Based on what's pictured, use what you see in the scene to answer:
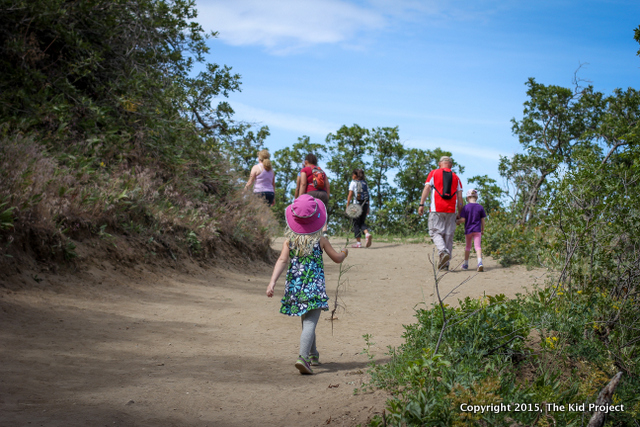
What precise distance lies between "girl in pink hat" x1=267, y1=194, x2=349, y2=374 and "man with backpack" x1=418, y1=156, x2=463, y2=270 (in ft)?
17.8

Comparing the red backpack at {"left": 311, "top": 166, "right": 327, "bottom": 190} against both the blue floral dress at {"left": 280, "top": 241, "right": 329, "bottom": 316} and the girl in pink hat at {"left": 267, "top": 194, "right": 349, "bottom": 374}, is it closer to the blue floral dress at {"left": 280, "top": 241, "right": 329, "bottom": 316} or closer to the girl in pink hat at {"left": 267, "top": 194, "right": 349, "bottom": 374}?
the girl in pink hat at {"left": 267, "top": 194, "right": 349, "bottom": 374}

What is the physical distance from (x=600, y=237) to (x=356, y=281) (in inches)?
215

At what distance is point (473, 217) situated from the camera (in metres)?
10.7

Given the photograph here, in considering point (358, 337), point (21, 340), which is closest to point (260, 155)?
point (358, 337)

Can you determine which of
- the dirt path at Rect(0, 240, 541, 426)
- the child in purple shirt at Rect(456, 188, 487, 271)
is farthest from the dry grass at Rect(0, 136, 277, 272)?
the child in purple shirt at Rect(456, 188, 487, 271)

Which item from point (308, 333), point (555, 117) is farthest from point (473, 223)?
point (555, 117)

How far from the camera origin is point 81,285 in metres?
6.94

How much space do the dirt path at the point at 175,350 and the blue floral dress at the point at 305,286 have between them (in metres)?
0.60

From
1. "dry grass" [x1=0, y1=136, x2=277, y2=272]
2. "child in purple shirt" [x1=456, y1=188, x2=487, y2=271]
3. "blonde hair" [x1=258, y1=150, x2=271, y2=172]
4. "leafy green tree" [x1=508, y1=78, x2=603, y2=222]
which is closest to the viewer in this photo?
"dry grass" [x1=0, y1=136, x2=277, y2=272]

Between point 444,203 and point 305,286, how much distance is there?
19.2 feet

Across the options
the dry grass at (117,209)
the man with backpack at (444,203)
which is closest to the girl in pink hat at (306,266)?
the dry grass at (117,209)

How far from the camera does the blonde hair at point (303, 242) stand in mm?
4945

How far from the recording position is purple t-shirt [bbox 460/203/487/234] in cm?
1065

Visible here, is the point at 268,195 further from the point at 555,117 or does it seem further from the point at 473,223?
the point at 555,117
